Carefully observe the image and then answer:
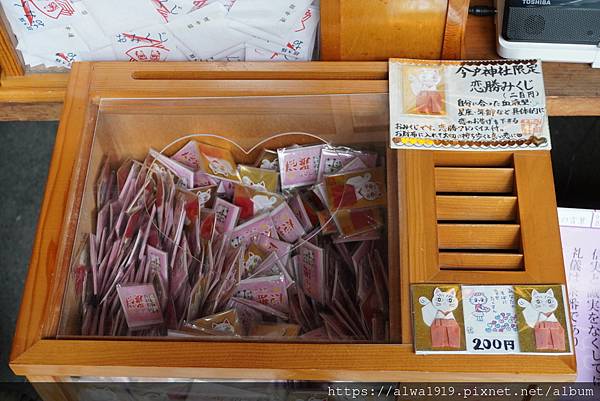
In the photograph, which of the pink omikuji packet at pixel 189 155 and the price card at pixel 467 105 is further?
the pink omikuji packet at pixel 189 155

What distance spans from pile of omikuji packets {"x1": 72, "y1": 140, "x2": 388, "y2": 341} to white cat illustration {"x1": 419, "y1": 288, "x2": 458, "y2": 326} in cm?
9

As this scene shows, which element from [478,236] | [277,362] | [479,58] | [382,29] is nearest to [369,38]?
[382,29]

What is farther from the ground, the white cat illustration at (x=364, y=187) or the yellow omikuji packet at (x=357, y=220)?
the white cat illustration at (x=364, y=187)

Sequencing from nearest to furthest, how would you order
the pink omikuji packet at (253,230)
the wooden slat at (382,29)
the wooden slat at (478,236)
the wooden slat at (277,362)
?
the wooden slat at (277,362) → the wooden slat at (478,236) → the wooden slat at (382,29) → the pink omikuji packet at (253,230)

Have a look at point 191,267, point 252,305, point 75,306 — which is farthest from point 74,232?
point 252,305

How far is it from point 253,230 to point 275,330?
0.25 m

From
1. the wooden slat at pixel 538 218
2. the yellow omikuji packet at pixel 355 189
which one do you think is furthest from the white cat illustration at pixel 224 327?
the wooden slat at pixel 538 218

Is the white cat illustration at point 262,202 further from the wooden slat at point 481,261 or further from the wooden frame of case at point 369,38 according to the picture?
the wooden slat at point 481,261

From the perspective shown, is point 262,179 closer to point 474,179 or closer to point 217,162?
point 217,162

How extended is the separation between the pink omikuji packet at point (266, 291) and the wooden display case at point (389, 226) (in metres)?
0.23

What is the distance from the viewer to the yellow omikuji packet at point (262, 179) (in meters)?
1.39

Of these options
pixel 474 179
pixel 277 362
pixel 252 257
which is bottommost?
pixel 277 362

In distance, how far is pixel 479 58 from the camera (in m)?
1.33

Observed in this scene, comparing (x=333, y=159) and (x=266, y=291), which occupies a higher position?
(x=333, y=159)
